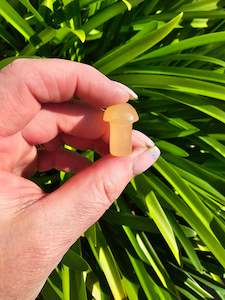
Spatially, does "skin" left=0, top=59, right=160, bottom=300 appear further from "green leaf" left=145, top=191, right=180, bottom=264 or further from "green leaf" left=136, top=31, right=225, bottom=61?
"green leaf" left=136, top=31, right=225, bottom=61

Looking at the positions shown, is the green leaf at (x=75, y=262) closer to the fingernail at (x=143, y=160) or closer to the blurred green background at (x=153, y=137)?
the blurred green background at (x=153, y=137)

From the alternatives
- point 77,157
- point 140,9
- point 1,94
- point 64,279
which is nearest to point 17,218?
point 1,94

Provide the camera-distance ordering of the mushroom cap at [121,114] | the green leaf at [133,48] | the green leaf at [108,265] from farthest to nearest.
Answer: the green leaf at [108,265] < the green leaf at [133,48] < the mushroom cap at [121,114]

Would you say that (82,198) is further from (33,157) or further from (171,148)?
(171,148)

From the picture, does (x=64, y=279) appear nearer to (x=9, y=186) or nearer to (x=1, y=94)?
(x=9, y=186)

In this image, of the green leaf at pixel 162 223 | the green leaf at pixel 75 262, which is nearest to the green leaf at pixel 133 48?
the green leaf at pixel 162 223

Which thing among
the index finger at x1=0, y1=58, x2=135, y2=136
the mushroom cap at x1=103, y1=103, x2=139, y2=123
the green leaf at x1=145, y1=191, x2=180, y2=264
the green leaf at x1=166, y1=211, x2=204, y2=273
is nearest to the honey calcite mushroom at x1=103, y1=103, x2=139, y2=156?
the mushroom cap at x1=103, y1=103, x2=139, y2=123

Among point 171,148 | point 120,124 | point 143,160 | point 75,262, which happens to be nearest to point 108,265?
point 75,262

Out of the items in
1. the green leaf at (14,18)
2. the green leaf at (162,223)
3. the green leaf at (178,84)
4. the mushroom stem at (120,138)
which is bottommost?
the green leaf at (162,223)
